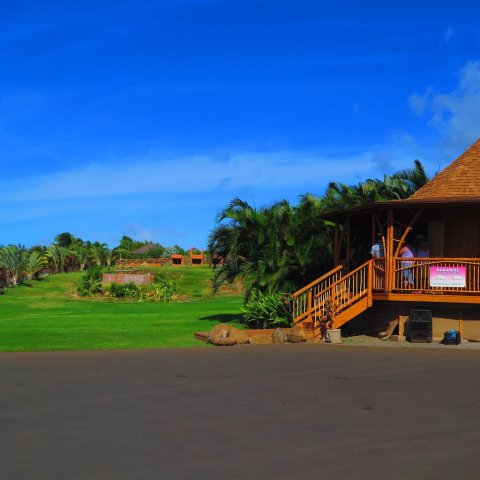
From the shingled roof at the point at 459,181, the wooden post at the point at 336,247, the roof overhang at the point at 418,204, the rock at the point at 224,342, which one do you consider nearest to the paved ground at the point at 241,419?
the rock at the point at 224,342

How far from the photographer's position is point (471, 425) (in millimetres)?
7285

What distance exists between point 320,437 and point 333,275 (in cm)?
1402

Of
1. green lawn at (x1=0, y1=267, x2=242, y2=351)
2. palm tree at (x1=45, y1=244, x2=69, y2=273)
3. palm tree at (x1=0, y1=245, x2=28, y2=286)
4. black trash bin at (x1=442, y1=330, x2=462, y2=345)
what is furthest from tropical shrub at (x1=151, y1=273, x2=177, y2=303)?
black trash bin at (x1=442, y1=330, x2=462, y2=345)

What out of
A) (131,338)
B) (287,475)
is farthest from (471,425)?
(131,338)

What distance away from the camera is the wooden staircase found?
1784 centimetres

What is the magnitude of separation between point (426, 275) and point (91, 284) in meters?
31.7

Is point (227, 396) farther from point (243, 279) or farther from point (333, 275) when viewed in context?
point (243, 279)

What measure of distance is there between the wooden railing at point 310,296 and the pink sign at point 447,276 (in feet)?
10.1

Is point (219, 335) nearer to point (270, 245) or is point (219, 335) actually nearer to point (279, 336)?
point (279, 336)

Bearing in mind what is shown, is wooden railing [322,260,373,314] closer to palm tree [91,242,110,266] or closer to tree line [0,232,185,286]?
tree line [0,232,185,286]

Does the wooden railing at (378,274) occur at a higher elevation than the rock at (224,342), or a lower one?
higher

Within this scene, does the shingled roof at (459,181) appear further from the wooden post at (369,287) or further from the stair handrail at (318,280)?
the stair handrail at (318,280)

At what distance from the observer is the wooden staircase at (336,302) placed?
17.8 meters

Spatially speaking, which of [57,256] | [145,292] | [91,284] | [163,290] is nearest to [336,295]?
[163,290]
